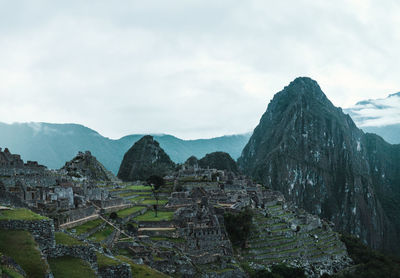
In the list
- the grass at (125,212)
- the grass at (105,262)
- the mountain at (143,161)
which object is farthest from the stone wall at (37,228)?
the mountain at (143,161)

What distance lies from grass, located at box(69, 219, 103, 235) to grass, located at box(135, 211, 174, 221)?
713 cm

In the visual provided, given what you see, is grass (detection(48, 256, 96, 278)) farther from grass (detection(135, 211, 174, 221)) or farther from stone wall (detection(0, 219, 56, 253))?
grass (detection(135, 211, 174, 221))

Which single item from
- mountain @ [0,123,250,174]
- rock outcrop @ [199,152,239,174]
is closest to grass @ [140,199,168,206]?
mountain @ [0,123,250,174]

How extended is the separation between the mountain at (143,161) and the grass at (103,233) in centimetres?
8655

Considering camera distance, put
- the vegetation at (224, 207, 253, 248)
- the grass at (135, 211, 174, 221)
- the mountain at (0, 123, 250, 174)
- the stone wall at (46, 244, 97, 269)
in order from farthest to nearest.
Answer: the mountain at (0, 123, 250, 174)
the vegetation at (224, 207, 253, 248)
the grass at (135, 211, 174, 221)
the stone wall at (46, 244, 97, 269)

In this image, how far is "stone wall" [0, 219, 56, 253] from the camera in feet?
41.3

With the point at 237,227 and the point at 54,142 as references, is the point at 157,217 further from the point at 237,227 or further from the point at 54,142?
the point at 54,142

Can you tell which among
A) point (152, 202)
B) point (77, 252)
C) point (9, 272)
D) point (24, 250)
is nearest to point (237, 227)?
point (152, 202)

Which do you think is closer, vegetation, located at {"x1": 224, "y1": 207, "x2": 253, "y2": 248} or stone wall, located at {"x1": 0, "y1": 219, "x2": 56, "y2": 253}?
stone wall, located at {"x1": 0, "y1": 219, "x2": 56, "y2": 253}

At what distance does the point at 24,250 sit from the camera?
11422mm

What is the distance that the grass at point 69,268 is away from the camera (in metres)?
11.5

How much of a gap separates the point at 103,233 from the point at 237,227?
17.5m

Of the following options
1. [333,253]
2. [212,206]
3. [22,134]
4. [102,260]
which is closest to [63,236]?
[102,260]

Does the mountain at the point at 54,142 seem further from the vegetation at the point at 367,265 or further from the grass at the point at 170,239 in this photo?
the vegetation at the point at 367,265
